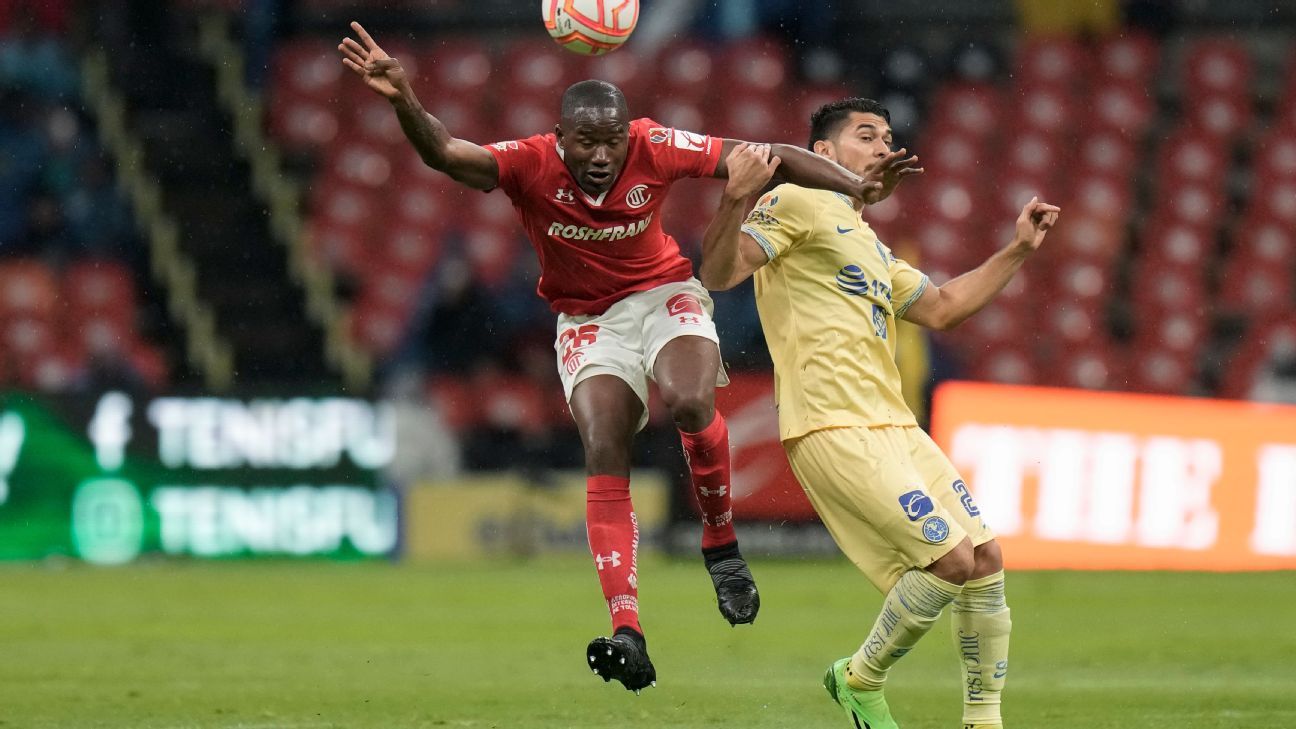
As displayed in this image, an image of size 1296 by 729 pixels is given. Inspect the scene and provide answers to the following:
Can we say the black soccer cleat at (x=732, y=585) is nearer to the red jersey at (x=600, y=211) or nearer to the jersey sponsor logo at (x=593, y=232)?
the red jersey at (x=600, y=211)

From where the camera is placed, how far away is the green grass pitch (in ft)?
25.4

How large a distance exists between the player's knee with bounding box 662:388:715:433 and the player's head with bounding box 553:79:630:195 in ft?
2.72

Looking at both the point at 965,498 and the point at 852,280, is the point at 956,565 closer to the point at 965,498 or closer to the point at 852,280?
the point at 965,498

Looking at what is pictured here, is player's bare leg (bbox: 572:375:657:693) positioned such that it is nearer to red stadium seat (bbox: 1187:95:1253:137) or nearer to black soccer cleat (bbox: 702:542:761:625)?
black soccer cleat (bbox: 702:542:761:625)

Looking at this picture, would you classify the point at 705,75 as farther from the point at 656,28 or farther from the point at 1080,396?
the point at 1080,396

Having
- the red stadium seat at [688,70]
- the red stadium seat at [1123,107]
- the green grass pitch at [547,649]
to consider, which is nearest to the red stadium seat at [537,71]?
the red stadium seat at [688,70]

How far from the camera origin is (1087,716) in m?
7.61

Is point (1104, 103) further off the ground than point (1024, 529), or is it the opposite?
point (1104, 103)

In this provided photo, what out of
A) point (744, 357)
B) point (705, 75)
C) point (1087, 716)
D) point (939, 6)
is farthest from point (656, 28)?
point (1087, 716)

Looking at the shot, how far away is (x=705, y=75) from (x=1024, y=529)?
757cm

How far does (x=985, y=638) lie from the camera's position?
6293 millimetres

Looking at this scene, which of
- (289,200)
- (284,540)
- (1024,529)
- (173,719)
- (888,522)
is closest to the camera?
(888,522)

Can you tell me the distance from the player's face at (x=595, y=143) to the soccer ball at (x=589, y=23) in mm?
406

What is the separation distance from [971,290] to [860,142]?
0.71 metres
